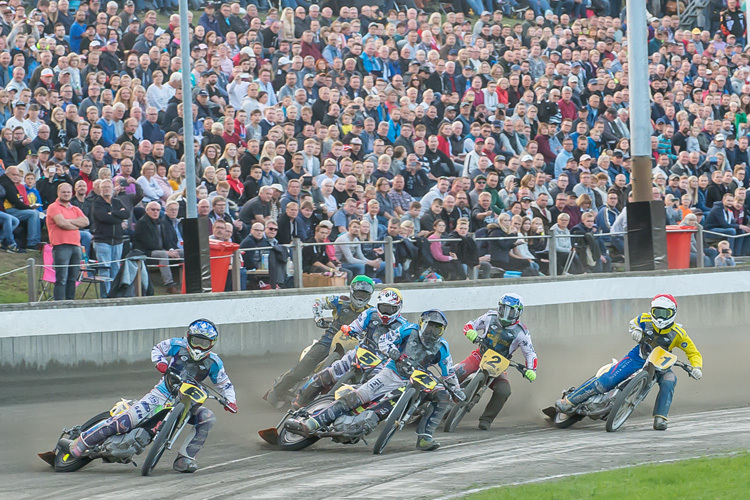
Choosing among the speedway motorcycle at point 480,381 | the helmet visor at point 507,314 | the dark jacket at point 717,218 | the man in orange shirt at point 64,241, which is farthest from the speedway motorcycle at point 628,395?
the man in orange shirt at point 64,241

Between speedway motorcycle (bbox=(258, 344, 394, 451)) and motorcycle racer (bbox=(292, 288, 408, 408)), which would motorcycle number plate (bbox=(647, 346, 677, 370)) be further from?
speedway motorcycle (bbox=(258, 344, 394, 451))

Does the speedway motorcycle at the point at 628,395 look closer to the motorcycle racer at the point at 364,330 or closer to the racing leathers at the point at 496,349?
the racing leathers at the point at 496,349

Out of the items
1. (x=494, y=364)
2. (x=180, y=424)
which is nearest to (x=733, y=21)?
(x=494, y=364)

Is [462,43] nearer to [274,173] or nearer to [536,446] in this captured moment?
Result: [274,173]

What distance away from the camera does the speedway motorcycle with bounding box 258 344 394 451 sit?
12781 mm

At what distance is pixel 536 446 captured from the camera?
501 inches

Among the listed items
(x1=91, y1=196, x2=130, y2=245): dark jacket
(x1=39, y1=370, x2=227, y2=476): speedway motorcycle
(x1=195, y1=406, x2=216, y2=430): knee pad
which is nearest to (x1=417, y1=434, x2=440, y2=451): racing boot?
(x1=39, y1=370, x2=227, y2=476): speedway motorcycle

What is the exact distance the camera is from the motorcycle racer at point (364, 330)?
13766 mm

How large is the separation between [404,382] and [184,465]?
2.69 metres

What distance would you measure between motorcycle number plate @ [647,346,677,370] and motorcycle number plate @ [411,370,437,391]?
9.37 ft

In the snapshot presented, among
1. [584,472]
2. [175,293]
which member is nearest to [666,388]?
[584,472]

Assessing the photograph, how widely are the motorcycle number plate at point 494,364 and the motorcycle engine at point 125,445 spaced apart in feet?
14.7

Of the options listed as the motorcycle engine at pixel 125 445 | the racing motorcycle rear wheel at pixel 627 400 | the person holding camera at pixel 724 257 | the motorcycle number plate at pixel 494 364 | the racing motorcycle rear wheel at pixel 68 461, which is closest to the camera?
the motorcycle engine at pixel 125 445

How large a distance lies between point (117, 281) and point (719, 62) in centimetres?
1576
